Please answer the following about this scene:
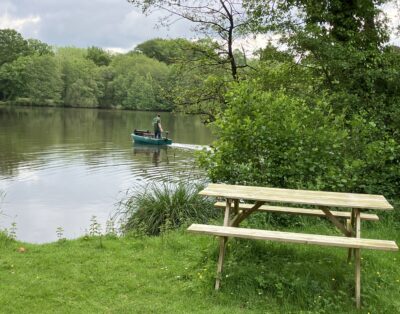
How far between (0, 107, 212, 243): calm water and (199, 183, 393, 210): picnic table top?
6.21m

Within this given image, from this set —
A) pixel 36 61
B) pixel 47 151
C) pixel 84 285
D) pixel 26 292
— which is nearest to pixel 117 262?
pixel 84 285

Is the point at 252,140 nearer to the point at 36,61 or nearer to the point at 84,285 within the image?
the point at 84,285

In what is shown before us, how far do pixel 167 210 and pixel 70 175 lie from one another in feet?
36.2

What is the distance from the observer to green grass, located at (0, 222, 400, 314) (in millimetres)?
4145

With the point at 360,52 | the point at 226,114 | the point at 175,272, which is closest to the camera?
the point at 175,272

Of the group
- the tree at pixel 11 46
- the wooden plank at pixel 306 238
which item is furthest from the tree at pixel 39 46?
the wooden plank at pixel 306 238

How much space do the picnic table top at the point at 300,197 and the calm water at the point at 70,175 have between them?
20.4ft

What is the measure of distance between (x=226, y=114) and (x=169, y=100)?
9.54 meters

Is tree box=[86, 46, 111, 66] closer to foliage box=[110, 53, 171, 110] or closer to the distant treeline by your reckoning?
foliage box=[110, 53, 171, 110]

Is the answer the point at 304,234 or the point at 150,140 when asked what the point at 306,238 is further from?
the point at 150,140

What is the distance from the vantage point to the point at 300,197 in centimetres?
479

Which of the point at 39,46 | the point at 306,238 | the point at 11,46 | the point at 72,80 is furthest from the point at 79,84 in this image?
the point at 306,238

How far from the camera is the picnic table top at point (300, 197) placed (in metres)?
4.42

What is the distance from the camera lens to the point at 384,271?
195 inches
